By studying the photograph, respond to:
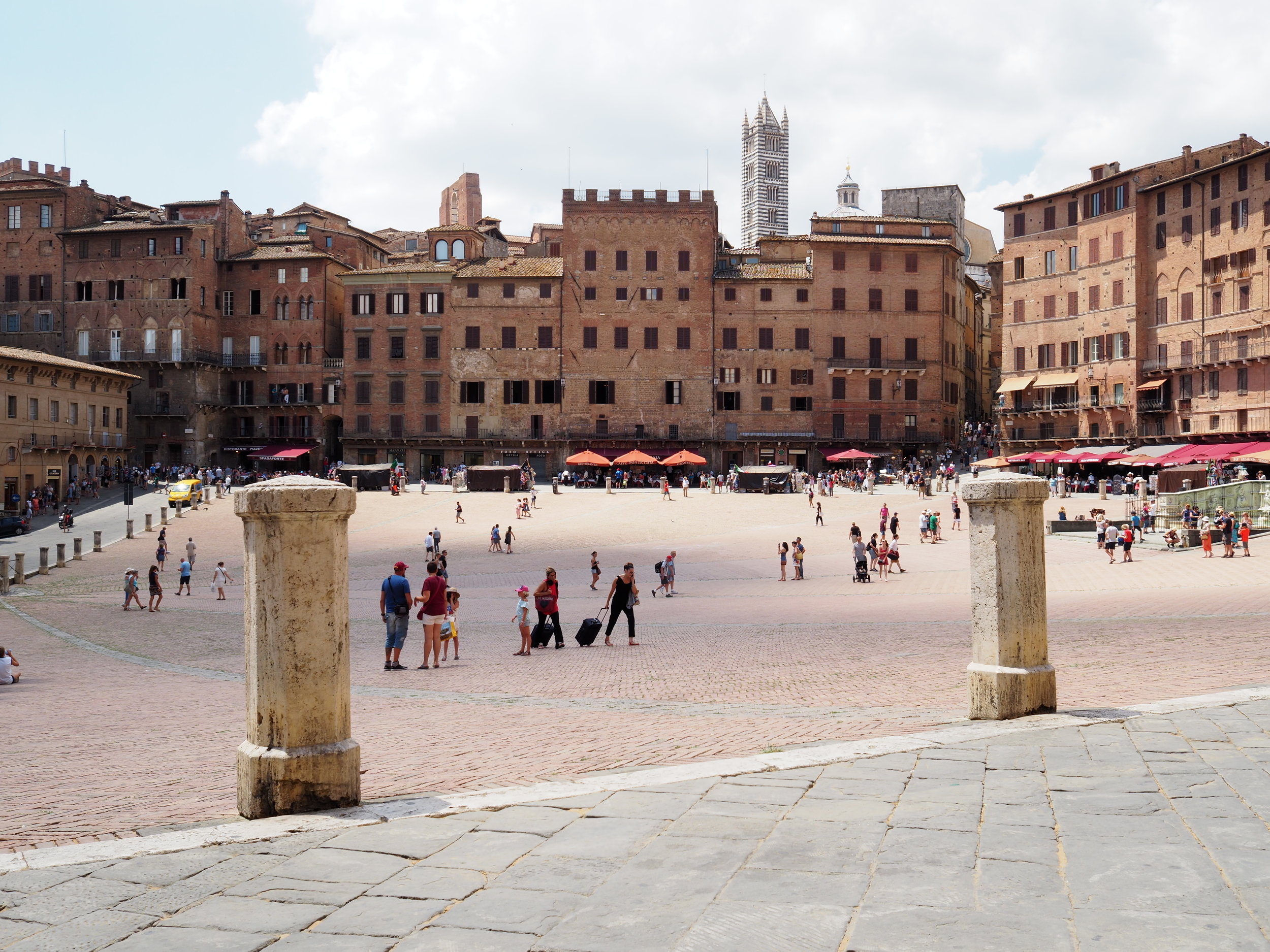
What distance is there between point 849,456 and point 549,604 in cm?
4365

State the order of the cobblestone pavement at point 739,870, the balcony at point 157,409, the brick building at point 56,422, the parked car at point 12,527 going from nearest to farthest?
1. the cobblestone pavement at point 739,870
2. the parked car at point 12,527
3. the brick building at point 56,422
4. the balcony at point 157,409

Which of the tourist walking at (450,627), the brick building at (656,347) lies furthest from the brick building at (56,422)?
the tourist walking at (450,627)

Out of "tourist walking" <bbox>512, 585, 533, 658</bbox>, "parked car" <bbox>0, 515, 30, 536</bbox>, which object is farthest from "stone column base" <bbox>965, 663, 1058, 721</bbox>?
"parked car" <bbox>0, 515, 30, 536</bbox>

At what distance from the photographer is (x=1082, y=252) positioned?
189ft

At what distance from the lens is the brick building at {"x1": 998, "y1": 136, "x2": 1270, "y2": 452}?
162ft

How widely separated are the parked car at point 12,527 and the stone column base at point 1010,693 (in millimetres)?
43163

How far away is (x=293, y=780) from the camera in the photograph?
248 inches

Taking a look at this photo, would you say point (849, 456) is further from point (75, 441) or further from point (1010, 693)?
point (1010, 693)

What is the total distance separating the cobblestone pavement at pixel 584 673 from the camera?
26.3 feet

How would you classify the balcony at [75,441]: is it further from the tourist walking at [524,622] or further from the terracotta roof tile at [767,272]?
the tourist walking at [524,622]

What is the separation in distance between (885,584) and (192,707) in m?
18.4

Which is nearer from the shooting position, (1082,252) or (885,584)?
(885,584)

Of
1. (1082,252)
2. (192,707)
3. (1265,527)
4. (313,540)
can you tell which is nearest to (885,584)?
(1265,527)

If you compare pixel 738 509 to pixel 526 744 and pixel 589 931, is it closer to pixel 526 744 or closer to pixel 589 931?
pixel 526 744
